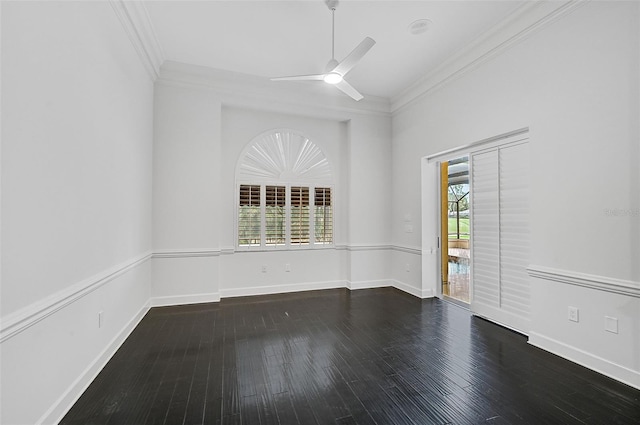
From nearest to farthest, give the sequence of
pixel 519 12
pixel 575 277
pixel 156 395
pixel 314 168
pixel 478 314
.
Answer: pixel 156 395 → pixel 575 277 → pixel 519 12 → pixel 478 314 → pixel 314 168

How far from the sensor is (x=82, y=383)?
2.17 metres

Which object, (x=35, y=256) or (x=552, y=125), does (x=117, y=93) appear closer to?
(x=35, y=256)

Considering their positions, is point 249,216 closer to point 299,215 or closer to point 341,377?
point 299,215

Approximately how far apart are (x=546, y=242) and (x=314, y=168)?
337 centimetres

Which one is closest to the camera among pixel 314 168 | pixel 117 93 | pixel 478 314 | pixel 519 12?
pixel 117 93

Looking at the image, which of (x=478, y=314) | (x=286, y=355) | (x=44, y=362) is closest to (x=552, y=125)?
(x=478, y=314)

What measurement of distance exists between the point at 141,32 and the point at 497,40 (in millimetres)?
3790

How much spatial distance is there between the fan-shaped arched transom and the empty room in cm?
4

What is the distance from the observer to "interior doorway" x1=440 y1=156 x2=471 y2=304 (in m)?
4.86

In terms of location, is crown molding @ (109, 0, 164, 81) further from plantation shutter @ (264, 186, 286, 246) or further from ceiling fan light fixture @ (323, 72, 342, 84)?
plantation shutter @ (264, 186, 286, 246)

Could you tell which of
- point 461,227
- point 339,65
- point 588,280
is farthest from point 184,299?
point 461,227

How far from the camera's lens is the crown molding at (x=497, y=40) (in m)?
2.80

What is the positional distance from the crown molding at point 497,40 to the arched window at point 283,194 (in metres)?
2.02

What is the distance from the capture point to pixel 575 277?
2617 mm
